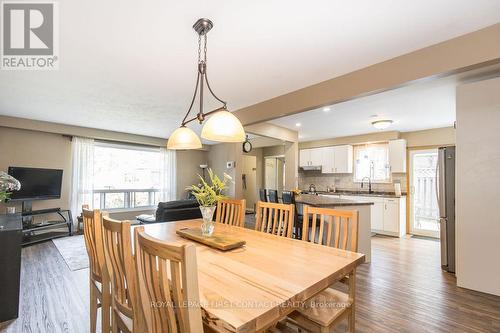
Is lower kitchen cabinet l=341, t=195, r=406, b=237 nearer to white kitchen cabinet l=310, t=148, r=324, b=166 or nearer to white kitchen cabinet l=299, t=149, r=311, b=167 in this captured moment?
white kitchen cabinet l=310, t=148, r=324, b=166

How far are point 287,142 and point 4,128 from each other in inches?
229

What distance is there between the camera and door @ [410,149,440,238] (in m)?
5.33

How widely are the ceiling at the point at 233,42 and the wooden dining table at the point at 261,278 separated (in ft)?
5.40

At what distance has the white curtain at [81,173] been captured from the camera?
545 centimetres

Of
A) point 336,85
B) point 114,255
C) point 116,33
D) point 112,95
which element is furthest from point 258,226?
point 112,95

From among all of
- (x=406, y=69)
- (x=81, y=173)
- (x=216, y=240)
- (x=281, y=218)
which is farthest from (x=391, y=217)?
(x=81, y=173)

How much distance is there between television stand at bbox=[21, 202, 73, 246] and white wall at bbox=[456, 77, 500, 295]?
6.66 m

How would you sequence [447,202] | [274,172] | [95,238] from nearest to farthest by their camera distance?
[95,238]
[447,202]
[274,172]

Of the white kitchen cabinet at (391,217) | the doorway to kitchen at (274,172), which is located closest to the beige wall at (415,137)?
the white kitchen cabinet at (391,217)

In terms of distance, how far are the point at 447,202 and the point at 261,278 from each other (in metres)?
3.45

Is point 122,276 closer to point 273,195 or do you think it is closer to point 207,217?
point 207,217

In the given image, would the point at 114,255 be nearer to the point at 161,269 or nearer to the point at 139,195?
the point at 161,269

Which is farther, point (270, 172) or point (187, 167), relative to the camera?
point (270, 172)

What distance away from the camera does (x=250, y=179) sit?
29.4ft
